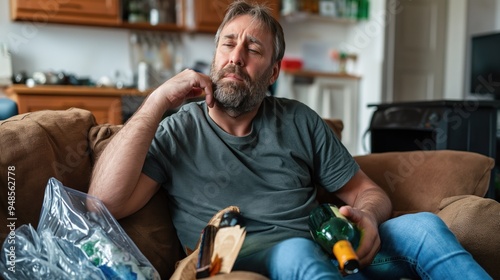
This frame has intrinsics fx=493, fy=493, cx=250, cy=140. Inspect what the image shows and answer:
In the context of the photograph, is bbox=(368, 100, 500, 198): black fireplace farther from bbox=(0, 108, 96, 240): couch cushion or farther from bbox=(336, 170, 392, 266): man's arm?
bbox=(0, 108, 96, 240): couch cushion

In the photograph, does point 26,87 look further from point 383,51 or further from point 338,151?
point 383,51

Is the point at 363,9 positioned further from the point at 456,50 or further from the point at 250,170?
the point at 250,170

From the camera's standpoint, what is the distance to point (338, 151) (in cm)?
152

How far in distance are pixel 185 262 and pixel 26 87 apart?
2707mm

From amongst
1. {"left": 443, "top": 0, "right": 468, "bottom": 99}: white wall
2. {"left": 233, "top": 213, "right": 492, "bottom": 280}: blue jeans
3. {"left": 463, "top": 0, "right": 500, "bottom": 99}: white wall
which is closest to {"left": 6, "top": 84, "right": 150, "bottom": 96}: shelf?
{"left": 233, "top": 213, "right": 492, "bottom": 280}: blue jeans

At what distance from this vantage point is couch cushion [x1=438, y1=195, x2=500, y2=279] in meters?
1.38

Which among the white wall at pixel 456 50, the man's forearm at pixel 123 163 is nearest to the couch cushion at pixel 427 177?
the man's forearm at pixel 123 163

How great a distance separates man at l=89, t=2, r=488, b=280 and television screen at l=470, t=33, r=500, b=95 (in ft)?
10.6

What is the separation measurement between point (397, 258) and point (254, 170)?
1.50 ft

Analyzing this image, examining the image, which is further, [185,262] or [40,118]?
[40,118]

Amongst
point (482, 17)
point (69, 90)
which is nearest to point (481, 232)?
point (69, 90)

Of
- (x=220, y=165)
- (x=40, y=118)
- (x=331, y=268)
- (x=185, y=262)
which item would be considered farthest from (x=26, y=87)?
(x=331, y=268)

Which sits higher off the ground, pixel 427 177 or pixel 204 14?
pixel 204 14

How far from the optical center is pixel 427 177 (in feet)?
→ 5.54
